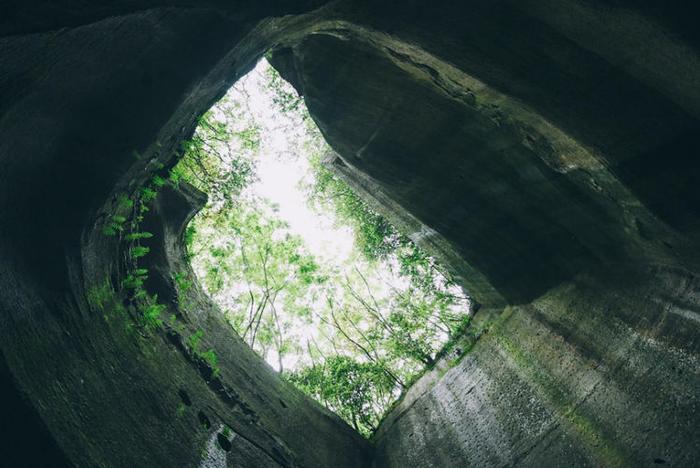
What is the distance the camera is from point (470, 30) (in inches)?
115

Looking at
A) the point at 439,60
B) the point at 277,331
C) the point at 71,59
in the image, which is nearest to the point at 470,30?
the point at 439,60

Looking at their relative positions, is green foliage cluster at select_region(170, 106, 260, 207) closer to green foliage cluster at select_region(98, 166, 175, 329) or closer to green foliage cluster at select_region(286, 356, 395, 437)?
green foliage cluster at select_region(98, 166, 175, 329)

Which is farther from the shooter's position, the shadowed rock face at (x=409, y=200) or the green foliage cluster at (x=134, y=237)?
the green foliage cluster at (x=134, y=237)

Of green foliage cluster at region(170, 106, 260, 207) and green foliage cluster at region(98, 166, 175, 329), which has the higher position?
green foliage cluster at region(170, 106, 260, 207)

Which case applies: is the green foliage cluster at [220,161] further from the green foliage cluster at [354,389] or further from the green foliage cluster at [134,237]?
the green foliage cluster at [354,389]

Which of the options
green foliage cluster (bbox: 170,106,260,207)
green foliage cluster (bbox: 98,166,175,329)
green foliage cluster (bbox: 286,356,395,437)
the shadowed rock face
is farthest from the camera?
green foliage cluster (bbox: 286,356,395,437)

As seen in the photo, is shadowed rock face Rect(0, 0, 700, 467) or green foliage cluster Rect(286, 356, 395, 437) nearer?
shadowed rock face Rect(0, 0, 700, 467)

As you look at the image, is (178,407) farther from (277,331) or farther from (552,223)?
(277,331)

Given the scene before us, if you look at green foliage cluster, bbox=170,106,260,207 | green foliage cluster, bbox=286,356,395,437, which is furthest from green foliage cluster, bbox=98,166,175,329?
green foliage cluster, bbox=286,356,395,437

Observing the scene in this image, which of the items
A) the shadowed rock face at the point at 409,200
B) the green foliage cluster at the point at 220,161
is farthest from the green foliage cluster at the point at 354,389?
the green foliage cluster at the point at 220,161

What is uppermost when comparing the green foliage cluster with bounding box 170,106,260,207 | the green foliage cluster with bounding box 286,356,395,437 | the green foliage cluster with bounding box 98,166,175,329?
the green foliage cluster with bounding box 170,106,260,207

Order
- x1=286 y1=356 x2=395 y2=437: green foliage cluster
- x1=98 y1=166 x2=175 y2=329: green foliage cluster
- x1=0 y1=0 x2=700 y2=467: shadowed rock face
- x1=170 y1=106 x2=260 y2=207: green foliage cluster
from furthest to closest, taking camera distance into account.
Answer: x1=286 y1=356 x2=395 y2=437: green foliage cluster, x1=170 y1=106 x2=260 y2=207: green foliage cluster, x1=98 y1=166 x2=175 y2=329: green foliage cluster, x1=0 y1=0 x2=700 y2=467: shadowed rock face

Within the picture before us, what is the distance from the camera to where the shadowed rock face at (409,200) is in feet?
7.53

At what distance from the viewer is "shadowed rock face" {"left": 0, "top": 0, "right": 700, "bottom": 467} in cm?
229
